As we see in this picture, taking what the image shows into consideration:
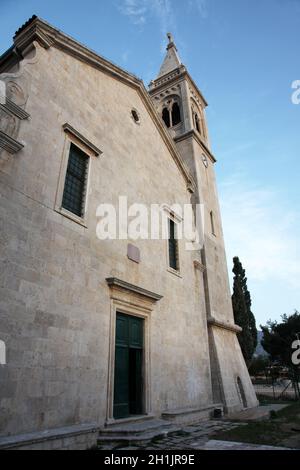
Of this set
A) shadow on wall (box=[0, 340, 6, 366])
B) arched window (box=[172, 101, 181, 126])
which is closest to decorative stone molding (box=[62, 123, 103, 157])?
shadow on wall (box=[0, 340, 6, 366])

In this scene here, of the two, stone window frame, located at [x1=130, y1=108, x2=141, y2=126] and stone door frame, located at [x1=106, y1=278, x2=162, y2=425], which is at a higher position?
stone window frame, located at [x1=130, y1=108, x2=141, y2=126]

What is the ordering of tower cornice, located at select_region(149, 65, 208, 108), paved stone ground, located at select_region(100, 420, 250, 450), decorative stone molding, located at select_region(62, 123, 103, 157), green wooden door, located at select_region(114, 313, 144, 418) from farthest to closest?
tower cornice, located at select_region(149, 65, 208, 108) → decorative stone molding, located at select_region(62, 123, 103, 157) → green wooden door, located at select_region(114, 313, 144, 418) → paved stone ground, located at select_region(100, 420, 250, 450)

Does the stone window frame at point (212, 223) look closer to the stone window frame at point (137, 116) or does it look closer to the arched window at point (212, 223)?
the arched window at point (212, 223)

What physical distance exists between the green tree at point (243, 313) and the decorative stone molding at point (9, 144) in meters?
24.9

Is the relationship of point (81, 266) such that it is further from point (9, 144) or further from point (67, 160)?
point (9, 144)

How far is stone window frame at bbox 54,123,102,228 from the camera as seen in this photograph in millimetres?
8461

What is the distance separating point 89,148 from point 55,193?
260cm

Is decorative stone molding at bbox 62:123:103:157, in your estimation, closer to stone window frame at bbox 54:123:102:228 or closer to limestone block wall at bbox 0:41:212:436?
stone window frame at bbox 54:123:102:228

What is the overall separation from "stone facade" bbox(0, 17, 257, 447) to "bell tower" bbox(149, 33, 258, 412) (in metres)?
0.19

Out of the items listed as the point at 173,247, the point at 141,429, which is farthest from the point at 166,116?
the point at 141,429

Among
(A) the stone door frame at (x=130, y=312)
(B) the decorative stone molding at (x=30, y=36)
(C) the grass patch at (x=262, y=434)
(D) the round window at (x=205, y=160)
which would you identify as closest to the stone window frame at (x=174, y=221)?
(A) the stone door frame at (x=130, y=312)

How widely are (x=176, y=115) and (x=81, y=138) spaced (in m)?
15.9
